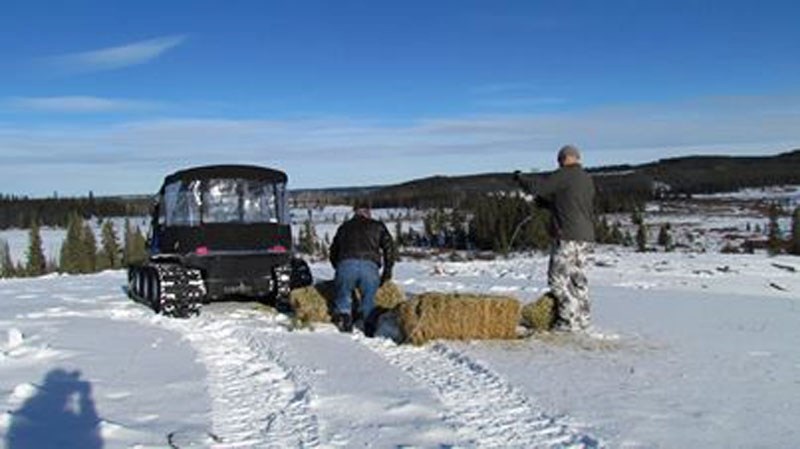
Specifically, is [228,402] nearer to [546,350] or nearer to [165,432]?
[165,432]

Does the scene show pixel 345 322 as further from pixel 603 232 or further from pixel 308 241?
pixel 603 232

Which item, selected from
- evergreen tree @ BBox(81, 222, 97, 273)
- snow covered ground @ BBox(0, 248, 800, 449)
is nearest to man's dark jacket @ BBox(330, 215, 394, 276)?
snow covered ground @ BBox(0, 248, 800, 449)

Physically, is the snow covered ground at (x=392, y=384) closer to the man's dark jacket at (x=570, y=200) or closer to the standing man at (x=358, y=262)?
the standing man at (x=358, y=262)

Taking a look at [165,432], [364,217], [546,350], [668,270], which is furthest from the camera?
[668,270]

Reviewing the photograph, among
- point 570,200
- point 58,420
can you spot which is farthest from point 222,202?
point 58,420

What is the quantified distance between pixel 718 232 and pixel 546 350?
122 meters

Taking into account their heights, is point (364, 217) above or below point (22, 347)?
above

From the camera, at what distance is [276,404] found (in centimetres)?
785

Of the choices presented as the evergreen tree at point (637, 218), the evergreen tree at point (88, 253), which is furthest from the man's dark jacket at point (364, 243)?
the evergreen tree at point (637, 218)

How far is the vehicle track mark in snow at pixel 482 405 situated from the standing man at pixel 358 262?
2.48m

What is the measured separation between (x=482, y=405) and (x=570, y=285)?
4.34 metres

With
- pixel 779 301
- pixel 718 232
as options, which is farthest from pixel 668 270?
pixel 718 232

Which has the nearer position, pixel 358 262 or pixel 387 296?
pixel 358 262

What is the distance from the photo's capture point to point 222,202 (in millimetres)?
16156
